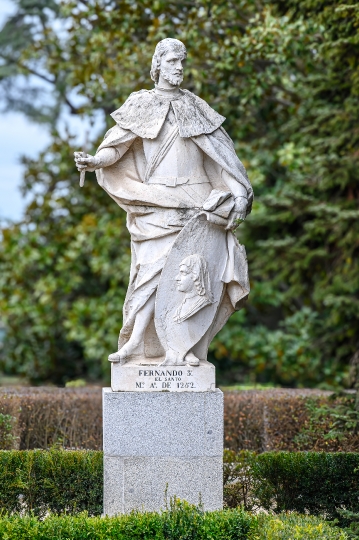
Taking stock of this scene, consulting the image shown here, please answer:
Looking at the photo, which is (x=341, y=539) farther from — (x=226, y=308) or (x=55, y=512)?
(x=55, y=512)

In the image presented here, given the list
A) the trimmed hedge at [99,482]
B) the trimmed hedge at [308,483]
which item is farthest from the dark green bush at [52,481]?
the trimmed hedge at [308,483]

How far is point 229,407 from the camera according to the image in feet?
36.5

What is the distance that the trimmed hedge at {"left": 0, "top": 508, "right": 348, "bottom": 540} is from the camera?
670 cm

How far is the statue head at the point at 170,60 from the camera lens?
25.5 feet

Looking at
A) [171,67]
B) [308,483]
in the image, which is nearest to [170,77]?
[171,67]

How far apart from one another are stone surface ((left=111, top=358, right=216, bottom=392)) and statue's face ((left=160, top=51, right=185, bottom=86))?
2.24 metres

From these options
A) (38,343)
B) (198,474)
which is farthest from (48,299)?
(198,474)

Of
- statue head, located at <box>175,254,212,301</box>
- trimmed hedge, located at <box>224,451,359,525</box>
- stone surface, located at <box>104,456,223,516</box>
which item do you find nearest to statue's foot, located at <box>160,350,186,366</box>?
statue head, located at <box>175,254,212,301</box>

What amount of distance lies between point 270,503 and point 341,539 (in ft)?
6.69

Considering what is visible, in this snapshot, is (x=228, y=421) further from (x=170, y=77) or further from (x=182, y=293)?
(x=170, y=77)

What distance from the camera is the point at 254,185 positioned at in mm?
15070

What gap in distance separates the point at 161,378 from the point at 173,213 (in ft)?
4.17

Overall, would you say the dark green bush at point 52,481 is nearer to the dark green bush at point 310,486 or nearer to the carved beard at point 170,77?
the dark green bush at point 310,486

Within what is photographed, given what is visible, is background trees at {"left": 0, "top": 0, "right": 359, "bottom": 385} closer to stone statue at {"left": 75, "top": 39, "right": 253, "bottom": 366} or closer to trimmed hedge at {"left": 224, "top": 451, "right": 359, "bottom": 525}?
stone statue at {"left": 75, "top": 39, "right": 253, "bottom": 366}
